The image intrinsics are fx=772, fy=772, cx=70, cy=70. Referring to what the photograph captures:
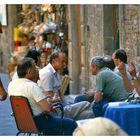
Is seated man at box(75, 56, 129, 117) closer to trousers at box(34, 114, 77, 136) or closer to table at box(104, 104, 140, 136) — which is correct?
trousers at box(34, 114, 77, 136)

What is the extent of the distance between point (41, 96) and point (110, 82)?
1.54 meters

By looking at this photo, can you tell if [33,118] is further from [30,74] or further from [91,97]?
[91,97]

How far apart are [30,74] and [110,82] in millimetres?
1394

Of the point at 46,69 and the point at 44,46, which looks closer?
the point at 46,69

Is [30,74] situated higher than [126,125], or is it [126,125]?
[30,74]

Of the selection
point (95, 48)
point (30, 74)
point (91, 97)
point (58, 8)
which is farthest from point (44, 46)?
point (30, 74)

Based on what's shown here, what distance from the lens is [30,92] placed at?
870cm

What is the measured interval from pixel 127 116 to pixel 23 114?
1196 millimetres

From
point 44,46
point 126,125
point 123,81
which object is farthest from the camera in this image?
point 44,46

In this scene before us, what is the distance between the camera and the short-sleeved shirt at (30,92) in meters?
8.62

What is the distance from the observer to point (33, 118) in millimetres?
8734

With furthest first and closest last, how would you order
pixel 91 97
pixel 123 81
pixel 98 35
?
pixel 98 35, pixel 91 97, pixel 123 81

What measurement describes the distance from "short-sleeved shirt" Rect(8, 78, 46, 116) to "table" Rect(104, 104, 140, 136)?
797 millimetres

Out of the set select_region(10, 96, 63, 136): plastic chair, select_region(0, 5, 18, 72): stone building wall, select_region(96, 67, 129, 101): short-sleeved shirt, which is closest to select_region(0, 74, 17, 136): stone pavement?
select_region(96, 67, 129, 101): short-sleeved shirt
